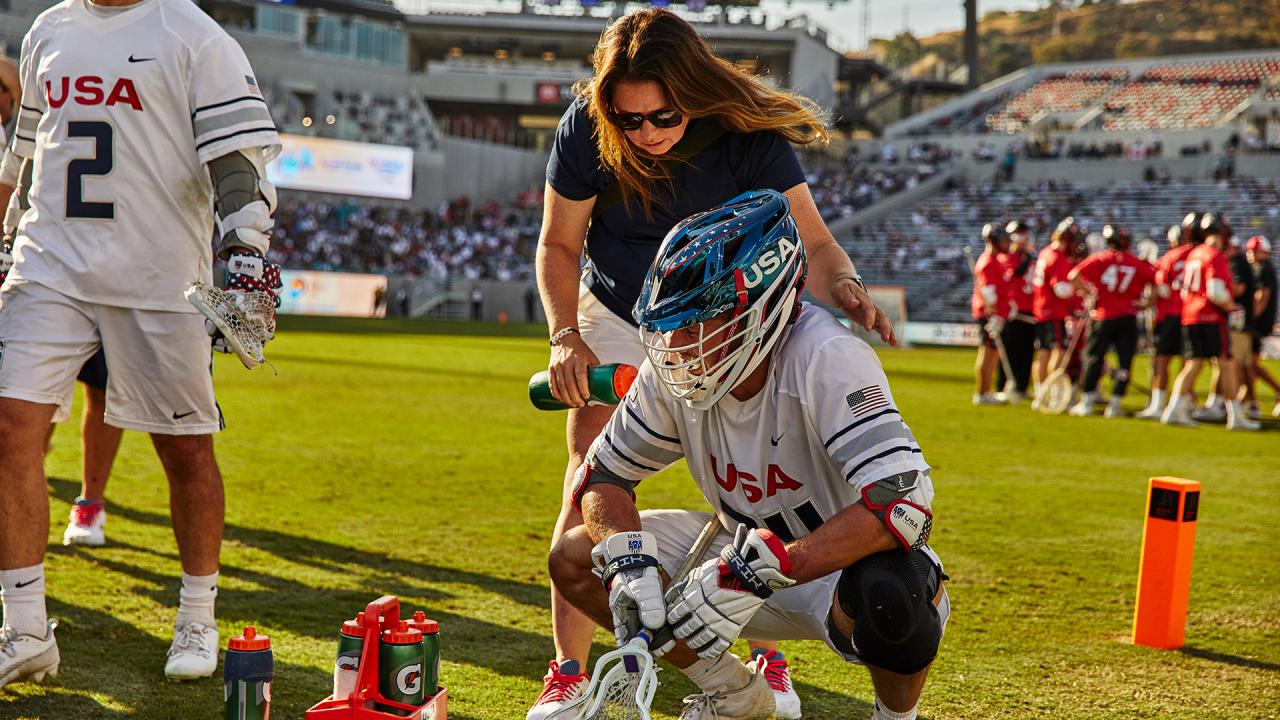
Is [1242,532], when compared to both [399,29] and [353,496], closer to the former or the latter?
[353,496]

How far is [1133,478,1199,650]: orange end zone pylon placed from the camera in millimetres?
5066

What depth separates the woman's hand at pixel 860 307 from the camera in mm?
3366

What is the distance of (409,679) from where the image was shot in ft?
10.1

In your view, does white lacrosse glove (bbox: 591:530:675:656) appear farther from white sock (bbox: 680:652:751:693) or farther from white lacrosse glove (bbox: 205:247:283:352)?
white lacrosse glove (bbox: 205:247:283:352)

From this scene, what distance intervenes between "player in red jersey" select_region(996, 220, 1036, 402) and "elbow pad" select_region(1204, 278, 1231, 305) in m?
2.58

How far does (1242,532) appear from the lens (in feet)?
26.2

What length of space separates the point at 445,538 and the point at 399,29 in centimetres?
6056

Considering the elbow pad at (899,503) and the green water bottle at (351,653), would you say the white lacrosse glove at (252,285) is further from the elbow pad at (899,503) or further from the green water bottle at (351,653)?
the elbow pad at (899,503)

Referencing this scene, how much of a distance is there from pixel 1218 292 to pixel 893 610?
12.5 metres

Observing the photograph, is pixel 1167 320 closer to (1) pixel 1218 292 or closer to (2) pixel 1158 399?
(2) pixel 1158 399

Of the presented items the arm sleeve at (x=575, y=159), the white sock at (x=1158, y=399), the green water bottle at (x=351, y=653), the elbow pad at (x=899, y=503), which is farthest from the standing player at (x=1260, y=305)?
the green water bottle at (x=351, y=653)

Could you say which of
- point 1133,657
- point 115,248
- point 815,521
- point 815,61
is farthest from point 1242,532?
point 815,61

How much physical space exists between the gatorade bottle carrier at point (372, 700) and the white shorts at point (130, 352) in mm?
1536

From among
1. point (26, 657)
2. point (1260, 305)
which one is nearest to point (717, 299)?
point (26, 657)
